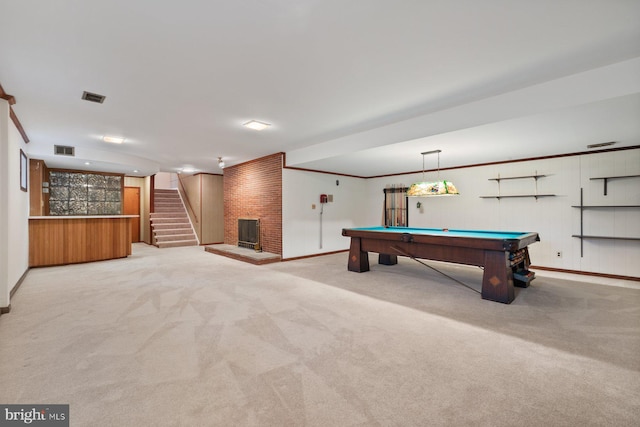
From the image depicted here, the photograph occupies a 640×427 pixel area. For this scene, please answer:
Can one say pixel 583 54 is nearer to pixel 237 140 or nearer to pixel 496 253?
pixel 496 253

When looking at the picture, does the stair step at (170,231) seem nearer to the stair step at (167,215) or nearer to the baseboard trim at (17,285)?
the stair step at (167,215)

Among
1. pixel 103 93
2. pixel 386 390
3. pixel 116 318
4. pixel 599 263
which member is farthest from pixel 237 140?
pixel 599 263

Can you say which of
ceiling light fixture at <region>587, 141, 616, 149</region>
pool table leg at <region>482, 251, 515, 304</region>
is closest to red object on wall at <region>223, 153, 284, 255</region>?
pool table leg at <region>482, 251, 515, 304</region>

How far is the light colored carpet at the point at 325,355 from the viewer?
1720mm

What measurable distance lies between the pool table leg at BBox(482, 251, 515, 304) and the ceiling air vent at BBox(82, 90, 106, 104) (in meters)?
5.58

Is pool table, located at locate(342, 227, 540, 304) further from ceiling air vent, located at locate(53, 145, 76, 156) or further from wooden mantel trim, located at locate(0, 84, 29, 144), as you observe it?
ceiling air vent, located at locate(53, 145, 76, 156)

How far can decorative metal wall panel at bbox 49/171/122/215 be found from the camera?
7816 mm

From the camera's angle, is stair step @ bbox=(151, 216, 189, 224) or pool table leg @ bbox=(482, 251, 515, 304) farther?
stair step @ bbox=(151, 216, 189, 224)

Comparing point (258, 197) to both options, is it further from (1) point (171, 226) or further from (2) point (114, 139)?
(1) point (171, 226)

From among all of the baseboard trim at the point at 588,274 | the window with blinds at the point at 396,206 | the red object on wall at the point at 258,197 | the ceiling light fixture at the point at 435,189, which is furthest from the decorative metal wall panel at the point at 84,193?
the baseboard trim at the point at 588,274

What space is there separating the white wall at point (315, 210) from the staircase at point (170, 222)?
16.2 ft

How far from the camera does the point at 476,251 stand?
4031mm

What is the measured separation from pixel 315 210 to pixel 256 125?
338cm

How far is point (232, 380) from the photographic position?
2016mm
